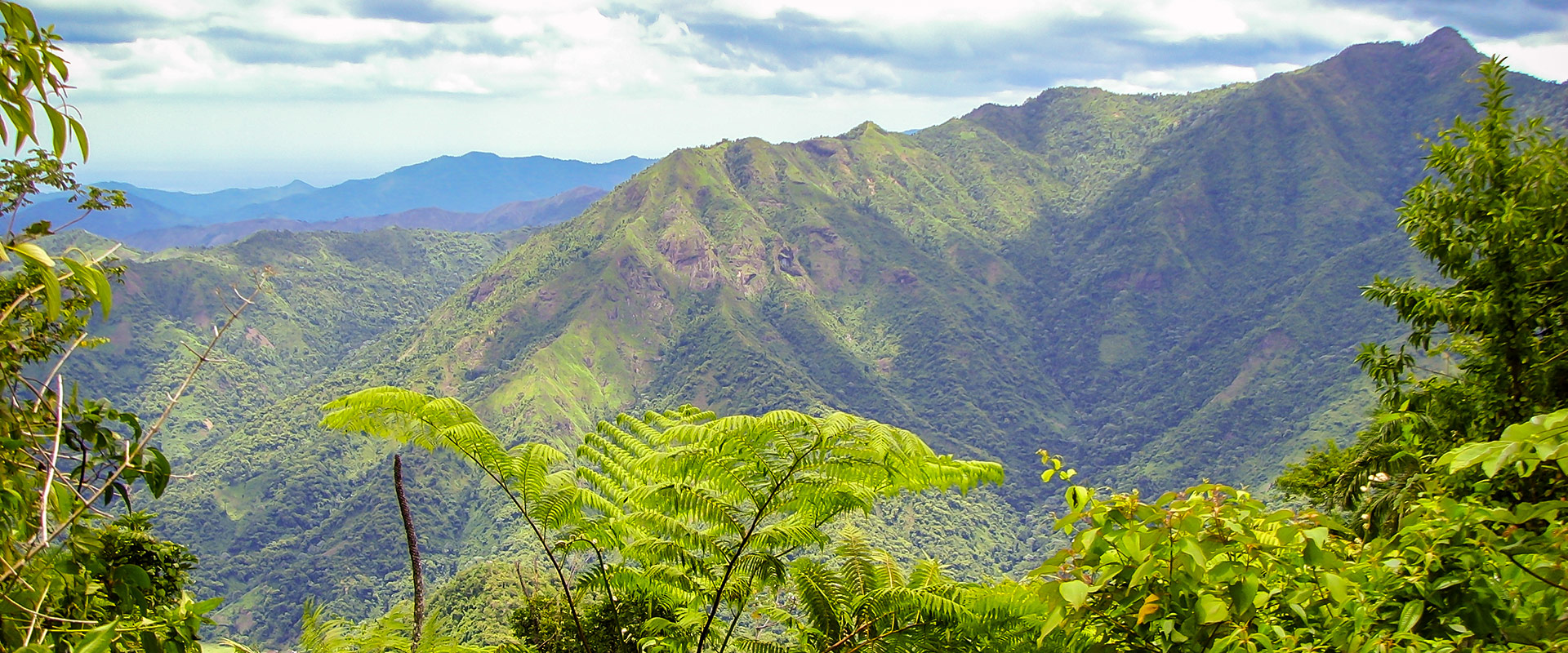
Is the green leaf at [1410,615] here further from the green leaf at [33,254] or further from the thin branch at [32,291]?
the thin branch at [32,291]

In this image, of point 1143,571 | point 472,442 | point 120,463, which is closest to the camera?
point 1143,571

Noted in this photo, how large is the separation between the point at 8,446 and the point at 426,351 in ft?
647

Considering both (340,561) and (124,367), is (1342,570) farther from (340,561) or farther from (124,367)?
(124,367)

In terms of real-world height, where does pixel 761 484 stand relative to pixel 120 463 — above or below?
below

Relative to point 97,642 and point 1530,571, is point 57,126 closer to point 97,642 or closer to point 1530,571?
point 97,642

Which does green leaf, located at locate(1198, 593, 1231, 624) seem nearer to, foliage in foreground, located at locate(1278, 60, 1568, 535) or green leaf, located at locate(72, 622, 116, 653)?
green leaf, located at locate(72, 622, 116, 653)

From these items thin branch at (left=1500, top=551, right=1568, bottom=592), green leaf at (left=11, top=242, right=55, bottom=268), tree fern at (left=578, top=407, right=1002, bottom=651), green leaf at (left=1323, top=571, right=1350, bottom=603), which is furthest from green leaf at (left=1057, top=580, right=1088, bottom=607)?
green leaf at (left=11, top=242, right=55, bottom=268)

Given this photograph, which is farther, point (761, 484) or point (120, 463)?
point (761, 484)

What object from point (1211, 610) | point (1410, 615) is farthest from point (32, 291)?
point (1410, 615)

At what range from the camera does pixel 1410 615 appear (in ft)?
7.50

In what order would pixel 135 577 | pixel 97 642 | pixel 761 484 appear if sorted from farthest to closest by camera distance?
pixel 761 484 → pixel 135 577 → pixel 97 642

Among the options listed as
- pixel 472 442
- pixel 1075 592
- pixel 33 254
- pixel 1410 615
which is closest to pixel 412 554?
pixel 472 442

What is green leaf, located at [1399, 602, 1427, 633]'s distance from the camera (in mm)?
2248

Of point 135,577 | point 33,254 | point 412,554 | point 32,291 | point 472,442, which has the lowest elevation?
point 412,554
